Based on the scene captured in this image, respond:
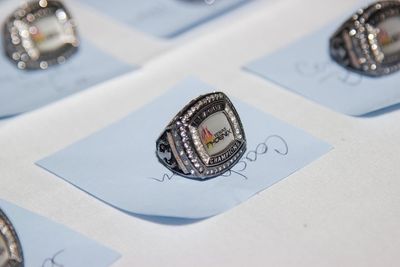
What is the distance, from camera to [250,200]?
0.81 metres

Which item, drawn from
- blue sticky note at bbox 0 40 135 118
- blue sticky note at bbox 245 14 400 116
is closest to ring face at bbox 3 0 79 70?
blue sticky note at bbox 0 40 135 118

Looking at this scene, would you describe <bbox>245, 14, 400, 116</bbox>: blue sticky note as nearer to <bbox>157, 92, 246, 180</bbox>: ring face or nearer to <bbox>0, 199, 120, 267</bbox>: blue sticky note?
<bbox>157, 92, 246, 180</bbox>: ring face

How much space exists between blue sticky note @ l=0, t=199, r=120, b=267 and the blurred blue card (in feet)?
1.36

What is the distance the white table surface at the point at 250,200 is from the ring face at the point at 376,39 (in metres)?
0.09

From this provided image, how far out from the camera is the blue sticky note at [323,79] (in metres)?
0.95

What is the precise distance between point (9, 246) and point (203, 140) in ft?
0.75

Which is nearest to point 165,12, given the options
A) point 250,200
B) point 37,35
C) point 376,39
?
point 37,35

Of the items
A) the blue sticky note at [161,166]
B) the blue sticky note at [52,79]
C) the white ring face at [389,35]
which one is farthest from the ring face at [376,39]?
the blue sticky note at [52,79]

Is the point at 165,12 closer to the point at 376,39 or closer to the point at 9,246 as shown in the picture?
the point at 376,39

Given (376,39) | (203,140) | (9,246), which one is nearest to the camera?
(9,246)

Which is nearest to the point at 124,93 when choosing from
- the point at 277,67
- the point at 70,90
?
the point at 70,90

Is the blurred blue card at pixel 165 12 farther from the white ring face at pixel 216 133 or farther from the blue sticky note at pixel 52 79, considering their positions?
the white ring face at pixel 216 133

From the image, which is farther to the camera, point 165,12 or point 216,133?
point 165,12

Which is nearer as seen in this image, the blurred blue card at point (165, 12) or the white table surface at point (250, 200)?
the white table surface at point (250, 200)
